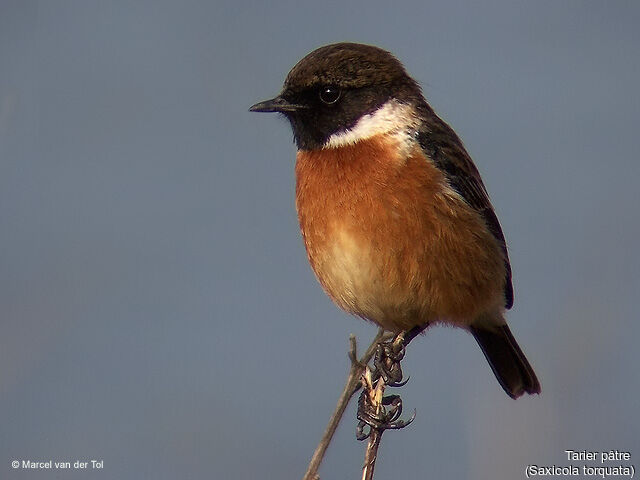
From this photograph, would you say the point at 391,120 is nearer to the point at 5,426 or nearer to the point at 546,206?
the point at 5,426

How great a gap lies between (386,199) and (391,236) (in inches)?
6.3

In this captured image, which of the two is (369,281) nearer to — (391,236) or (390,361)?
(391,236)

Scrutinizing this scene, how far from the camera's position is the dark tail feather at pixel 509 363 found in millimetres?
7109

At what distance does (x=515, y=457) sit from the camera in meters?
5.82

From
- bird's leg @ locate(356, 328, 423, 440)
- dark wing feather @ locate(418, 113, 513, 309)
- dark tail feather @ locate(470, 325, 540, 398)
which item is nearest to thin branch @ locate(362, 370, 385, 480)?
bird's leg @ locate(356, 328, 423, 440)

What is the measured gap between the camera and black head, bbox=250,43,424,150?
638 centimetres

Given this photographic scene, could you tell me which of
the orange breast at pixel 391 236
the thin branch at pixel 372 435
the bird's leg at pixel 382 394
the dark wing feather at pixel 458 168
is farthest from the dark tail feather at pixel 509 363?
the thin branch at pixel 372 435

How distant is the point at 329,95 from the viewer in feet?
21.1

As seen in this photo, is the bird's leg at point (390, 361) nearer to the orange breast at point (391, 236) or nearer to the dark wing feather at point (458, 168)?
the orange breast at point (391, 236)

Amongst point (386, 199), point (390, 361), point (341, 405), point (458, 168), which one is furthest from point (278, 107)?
point (341, 405)

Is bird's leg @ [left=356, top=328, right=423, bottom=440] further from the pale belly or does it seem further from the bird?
the bird

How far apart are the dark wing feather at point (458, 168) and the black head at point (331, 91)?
24cm

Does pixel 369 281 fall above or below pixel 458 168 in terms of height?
below

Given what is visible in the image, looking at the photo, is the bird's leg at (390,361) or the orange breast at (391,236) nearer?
the bird's leg at (390,361)
